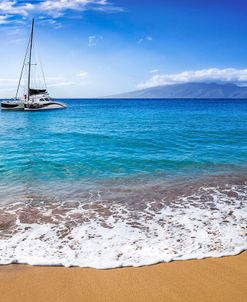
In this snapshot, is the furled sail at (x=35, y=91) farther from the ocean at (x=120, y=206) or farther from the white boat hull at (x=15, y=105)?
the ocean at (x=120, y=206)

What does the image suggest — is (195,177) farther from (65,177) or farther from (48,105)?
(48,105)

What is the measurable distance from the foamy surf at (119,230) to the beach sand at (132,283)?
0.29 meters

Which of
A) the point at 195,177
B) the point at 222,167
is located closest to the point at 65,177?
the point at 195,177

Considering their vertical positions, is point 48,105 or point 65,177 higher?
point 48,105

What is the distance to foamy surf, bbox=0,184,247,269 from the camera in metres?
6.27

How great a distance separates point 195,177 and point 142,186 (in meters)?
2.83

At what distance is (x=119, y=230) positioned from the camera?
7641mm

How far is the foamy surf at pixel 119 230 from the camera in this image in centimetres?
627

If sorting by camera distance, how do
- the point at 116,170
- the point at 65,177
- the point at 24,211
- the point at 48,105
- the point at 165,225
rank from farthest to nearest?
the point at 48,105
the point at 116,170
the point at 65,177
the point at 24,211
the point at 165,225

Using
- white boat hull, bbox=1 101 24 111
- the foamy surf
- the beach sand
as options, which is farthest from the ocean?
white boat hull, bbox=1 101 24 111

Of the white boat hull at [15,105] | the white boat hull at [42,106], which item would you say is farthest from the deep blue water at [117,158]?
the white boat hull at [15,105]

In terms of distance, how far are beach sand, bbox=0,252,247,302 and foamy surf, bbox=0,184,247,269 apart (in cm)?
29

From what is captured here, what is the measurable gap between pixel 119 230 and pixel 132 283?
7.77ft

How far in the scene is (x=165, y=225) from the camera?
796 cm
